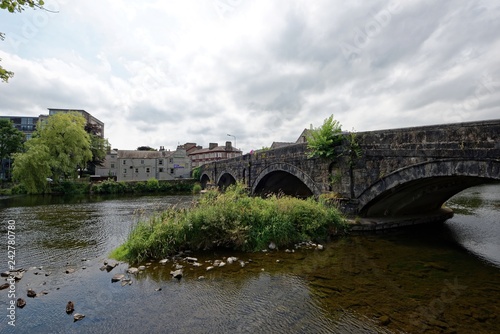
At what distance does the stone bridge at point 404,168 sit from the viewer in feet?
26.9

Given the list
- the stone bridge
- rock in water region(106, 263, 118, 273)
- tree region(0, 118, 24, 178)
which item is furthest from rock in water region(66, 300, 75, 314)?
tree region(0, 118, 24, 178)

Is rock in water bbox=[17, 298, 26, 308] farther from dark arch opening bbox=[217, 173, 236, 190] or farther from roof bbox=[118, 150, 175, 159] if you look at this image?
roof bbox=[118, 150, 175, 159]

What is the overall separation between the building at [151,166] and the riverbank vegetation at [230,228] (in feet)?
165

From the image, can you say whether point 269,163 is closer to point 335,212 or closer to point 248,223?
point 335,212

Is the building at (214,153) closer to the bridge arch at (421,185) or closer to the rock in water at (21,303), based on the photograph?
the bridge arch at (421,185)

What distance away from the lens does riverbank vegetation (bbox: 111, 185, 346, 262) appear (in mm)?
8984

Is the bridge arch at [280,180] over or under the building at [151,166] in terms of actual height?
under

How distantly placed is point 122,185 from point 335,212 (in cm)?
3629

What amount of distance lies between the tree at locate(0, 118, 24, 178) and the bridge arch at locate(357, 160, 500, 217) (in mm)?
58068

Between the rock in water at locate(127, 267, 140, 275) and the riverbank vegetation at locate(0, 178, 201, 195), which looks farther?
the riverbank vegetation at locate(0, 178, 201, 195)

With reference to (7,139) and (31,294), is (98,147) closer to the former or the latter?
(7,139)

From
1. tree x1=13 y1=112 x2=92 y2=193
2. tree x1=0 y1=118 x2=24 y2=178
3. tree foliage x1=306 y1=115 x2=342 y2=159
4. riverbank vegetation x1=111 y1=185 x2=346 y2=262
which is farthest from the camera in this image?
tree x1=0 y1=118 x2=24 y2=178

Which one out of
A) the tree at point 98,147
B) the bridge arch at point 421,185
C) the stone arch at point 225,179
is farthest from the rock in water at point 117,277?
the tree at point 98,147

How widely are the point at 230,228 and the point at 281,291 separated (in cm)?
364
